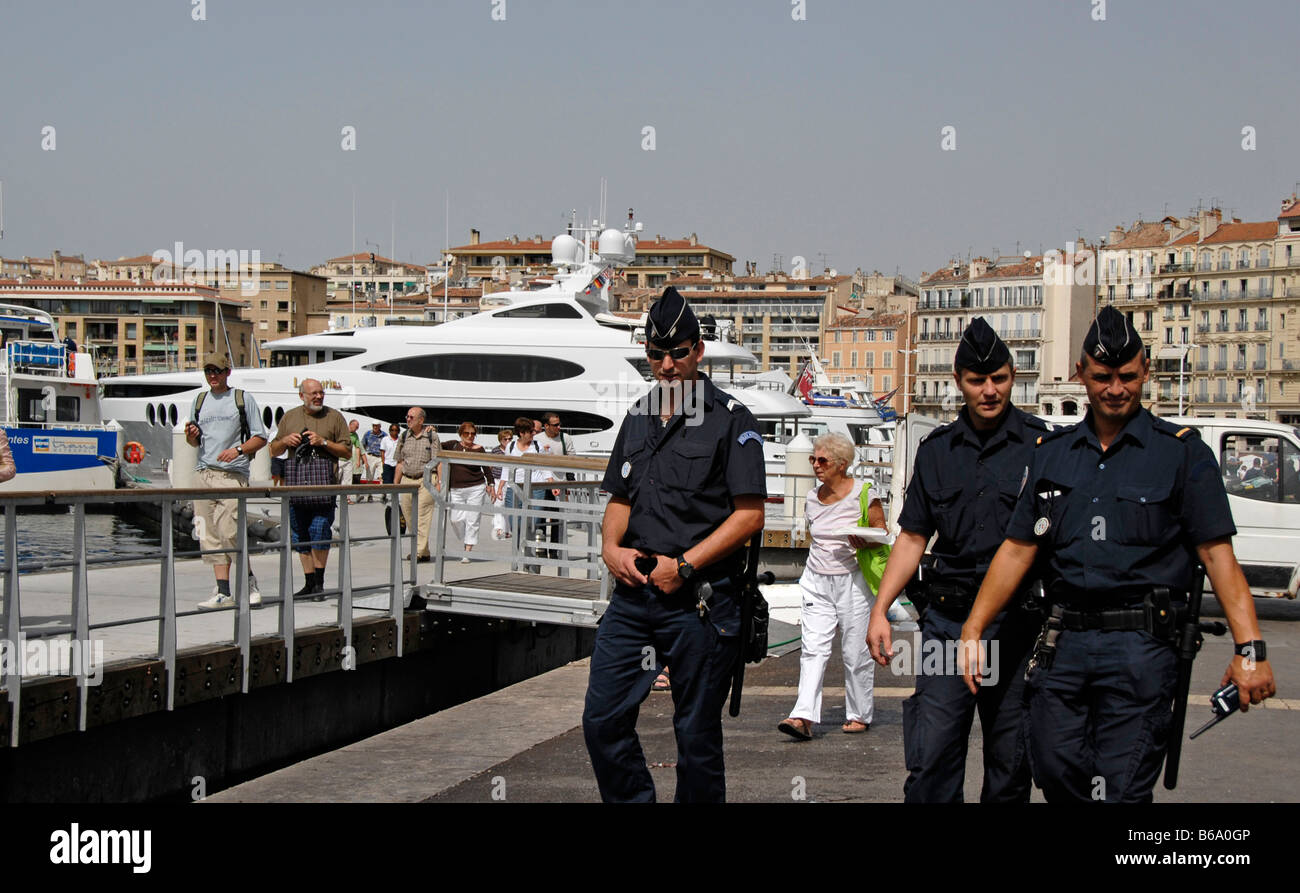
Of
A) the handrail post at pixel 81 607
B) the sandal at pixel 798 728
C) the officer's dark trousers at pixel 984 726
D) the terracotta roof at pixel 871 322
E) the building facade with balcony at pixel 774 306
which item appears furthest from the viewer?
the building facade with balcony at pixel 774 306

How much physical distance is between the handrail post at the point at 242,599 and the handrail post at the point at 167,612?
1.82ft

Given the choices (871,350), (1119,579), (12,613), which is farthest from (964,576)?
(871,350)

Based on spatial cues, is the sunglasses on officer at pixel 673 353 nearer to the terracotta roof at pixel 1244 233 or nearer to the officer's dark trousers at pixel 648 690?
the officer's dark trousers at pixel 648 690

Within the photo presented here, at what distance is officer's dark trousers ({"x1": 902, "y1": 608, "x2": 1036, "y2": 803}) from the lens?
467cm

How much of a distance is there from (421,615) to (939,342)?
117m

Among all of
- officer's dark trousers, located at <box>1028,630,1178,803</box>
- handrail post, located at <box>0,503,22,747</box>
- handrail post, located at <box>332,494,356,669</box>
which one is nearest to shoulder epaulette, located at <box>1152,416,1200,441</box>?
officer's dark trousers, located at <box>1028,630,1178,803</box>

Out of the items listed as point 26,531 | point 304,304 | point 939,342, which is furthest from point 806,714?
point 304,304

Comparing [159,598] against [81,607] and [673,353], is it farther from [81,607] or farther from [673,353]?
[673,353]

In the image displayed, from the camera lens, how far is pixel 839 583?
7957mm

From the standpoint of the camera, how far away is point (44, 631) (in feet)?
22.4

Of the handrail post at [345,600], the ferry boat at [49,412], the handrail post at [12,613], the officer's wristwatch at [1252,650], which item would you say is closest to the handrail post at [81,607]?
the handrail post at [12,613]

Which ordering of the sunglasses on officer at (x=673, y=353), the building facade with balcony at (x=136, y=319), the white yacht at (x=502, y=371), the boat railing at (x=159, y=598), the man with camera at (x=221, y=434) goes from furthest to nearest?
the building facade with balcony at (x=136, y=319), the white yacht at (x=502, y=371), the man with camera at (x=221, y=434), the boat railing at (x=159, y=598), the sunglasses on officer at (x=673, y=353)

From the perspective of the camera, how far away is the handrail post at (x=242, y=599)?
8078mm
